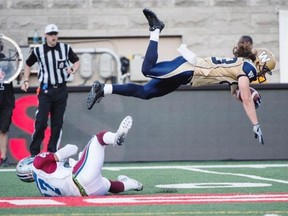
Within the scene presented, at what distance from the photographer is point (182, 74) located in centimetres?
1073

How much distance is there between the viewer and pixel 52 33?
13.4 meters

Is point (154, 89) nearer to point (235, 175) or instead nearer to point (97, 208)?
point (235, 175)

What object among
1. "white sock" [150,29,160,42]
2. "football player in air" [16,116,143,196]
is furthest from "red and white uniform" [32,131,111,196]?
"white sock" [150,29,160,42]

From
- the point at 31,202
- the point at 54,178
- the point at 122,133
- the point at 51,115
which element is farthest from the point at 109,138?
the point at 51,115

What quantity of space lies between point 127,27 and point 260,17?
2152 mm

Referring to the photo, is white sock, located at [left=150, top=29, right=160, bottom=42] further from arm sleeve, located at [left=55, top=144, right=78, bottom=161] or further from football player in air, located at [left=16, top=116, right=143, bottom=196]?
arm sleeve, located at [left=55, top=144, right=78, bottom=161]

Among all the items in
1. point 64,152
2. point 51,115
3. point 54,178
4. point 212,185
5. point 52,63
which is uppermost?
point 52,63

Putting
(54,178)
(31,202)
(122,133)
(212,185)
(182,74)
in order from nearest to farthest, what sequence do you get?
(31,202)
(54,178)
(122,133)
(212,185)
(182,74)

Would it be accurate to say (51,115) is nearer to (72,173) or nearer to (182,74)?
(182,74)

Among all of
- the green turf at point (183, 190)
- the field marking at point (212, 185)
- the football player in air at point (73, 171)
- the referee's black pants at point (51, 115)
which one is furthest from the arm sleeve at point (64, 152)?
A: the referee's black pants at point (51, 115)

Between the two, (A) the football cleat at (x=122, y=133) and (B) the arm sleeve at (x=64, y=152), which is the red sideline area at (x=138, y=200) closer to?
(B) the arm sleeve at (x=64, y=152)

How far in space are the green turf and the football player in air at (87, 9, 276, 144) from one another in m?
0.90

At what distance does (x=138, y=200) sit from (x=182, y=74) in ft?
7.10

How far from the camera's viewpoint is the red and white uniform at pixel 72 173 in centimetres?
912
